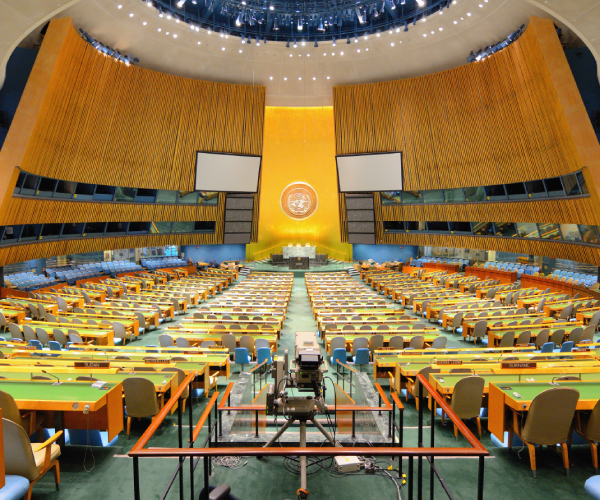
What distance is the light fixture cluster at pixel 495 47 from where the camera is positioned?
1644 cm

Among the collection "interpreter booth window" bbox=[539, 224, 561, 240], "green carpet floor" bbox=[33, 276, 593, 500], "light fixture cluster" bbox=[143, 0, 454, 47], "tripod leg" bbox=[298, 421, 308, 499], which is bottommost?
"green carpet floor" bbox=[33, 276, 593, 500]

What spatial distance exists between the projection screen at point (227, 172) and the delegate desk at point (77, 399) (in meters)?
19.3

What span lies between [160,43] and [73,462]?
20.7m

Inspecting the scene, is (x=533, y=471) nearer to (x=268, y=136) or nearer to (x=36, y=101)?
Answer: (x=36, y=101)

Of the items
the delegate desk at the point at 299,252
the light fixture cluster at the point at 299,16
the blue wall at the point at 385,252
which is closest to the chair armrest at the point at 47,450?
the light fixture cluster at the point at 299,16

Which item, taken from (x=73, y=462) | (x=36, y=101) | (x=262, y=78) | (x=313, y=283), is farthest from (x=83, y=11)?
(x=73, y=462)

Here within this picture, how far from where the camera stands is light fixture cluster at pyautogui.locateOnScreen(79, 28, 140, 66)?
16656 mm

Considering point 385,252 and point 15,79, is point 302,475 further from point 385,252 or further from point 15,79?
point 385,252

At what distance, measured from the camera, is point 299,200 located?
31844 mm

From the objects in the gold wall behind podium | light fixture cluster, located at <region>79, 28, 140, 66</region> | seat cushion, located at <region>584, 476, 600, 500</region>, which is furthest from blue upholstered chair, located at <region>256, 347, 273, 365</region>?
the gold wall behind podium

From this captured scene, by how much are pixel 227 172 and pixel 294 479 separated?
21.5 meters

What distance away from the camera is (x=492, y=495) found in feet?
12.2

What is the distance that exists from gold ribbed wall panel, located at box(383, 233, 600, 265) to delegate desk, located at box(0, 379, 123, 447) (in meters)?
15.9

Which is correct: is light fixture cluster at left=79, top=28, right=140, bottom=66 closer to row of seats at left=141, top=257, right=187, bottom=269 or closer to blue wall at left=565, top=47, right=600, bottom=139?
row of seats at left=141, top=257, right=187, bottom=269
